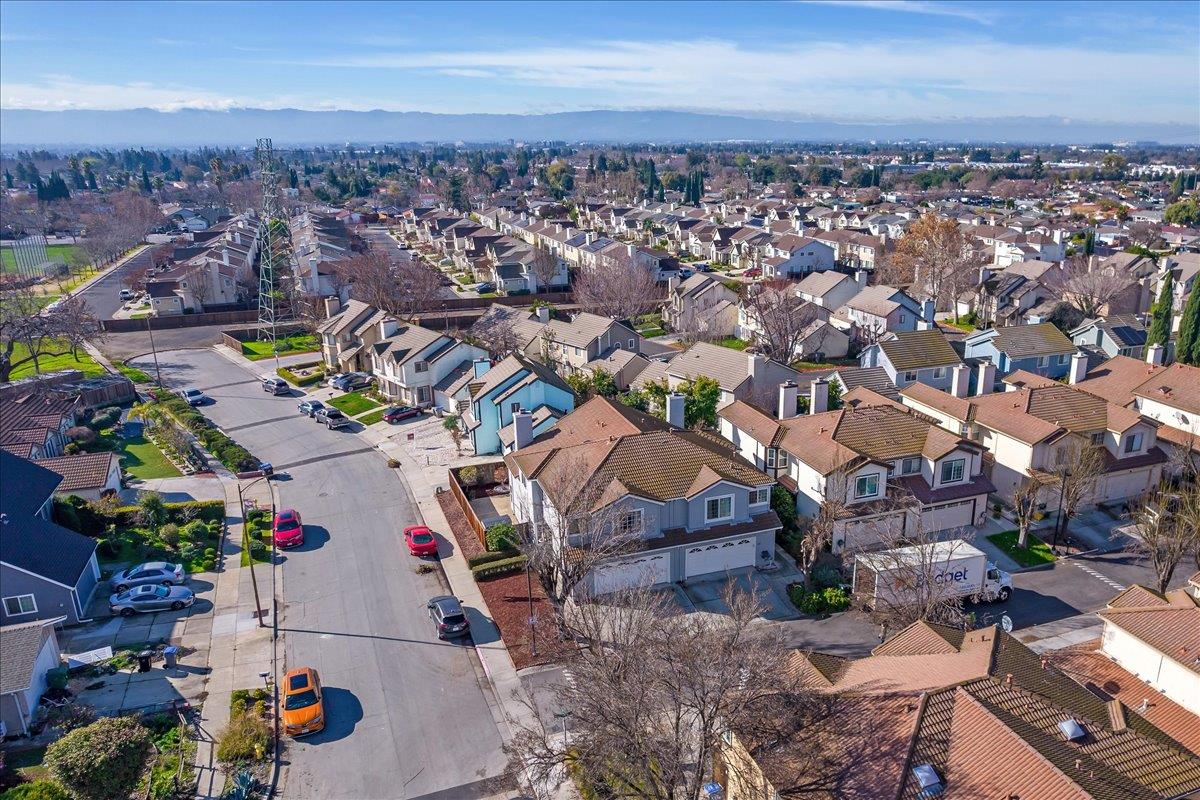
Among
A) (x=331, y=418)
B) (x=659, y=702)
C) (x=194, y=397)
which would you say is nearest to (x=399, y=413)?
(x=331, y=418)

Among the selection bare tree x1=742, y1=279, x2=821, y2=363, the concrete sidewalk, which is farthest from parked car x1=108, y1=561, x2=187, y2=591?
bare tree x1=742, y1=279, x2=821, y2=363

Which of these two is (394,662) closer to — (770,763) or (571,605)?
(571,605)

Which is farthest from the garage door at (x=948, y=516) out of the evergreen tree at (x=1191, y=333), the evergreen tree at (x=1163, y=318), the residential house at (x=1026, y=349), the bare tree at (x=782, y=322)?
the evergreen tree at (x=1163, y=318)

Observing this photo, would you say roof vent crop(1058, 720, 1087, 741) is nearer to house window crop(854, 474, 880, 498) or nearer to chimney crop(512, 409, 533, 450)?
house window crop(854, 474, 880, 498)

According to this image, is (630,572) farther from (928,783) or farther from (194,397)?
(194,397)

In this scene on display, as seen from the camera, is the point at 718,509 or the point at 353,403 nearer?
the point at 718,509

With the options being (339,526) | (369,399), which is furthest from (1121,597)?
(369,399)
